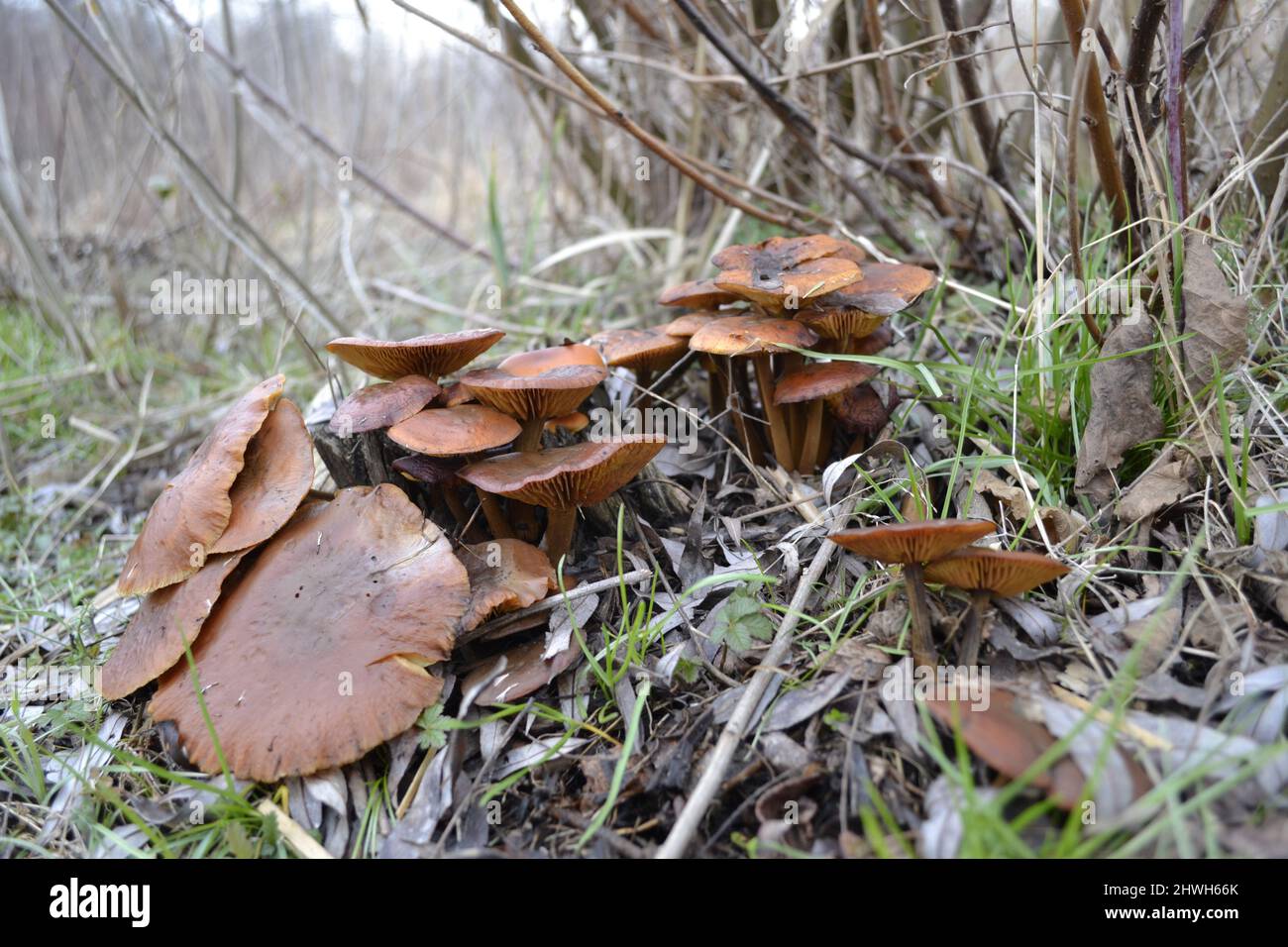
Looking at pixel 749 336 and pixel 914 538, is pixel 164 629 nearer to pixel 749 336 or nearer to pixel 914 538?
pixel 749 336

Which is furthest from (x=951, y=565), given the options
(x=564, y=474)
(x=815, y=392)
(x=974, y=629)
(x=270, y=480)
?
(x=270, y=480)

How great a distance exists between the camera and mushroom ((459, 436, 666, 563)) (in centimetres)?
213

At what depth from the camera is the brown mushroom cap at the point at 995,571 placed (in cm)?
176

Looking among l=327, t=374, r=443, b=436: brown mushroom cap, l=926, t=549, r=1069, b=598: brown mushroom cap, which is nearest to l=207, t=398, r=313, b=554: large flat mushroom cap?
l=327, t=374, r=443, b=436: brown mushroom cap

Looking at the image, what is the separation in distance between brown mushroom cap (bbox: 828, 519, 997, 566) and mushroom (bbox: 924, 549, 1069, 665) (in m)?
0.04

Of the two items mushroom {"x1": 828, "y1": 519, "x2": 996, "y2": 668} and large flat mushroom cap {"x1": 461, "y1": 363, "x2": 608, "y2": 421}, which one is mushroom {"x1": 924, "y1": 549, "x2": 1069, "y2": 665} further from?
large flat mushroom cap {"x1": 461, "y1": 363, "x2": 608, "y2": 421}

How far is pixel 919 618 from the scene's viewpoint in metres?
1.97

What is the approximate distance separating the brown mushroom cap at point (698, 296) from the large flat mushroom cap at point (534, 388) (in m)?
0.50

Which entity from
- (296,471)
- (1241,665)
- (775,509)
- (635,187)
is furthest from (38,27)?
(1241,665)

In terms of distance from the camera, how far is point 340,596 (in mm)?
2256

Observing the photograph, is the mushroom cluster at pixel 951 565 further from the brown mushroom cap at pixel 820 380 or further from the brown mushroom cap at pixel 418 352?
the brown mushroom cap at pixel 418 352

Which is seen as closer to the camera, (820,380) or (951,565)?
(951,565)

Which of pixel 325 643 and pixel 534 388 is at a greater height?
pixel 534 388

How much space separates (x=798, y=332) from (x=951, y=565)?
0.92 metres
